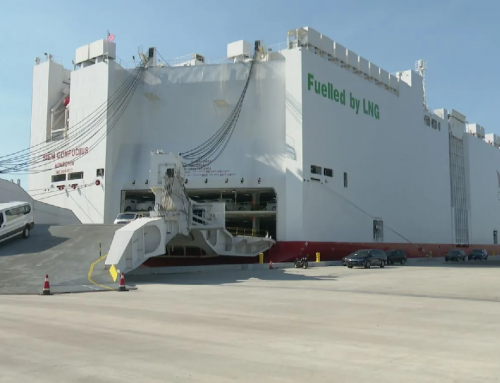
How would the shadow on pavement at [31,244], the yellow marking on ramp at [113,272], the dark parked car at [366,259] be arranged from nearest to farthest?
1. the yellow marking on ramp at [113,272]
2. the shadow on pavement at [31,244]
3. the dark parked car at [366,259]

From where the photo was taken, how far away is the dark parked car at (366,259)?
3441 cm

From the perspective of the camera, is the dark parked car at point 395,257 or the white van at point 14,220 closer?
the white van at point 14,220

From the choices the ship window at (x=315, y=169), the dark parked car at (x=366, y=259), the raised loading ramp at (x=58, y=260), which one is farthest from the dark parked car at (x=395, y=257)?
the raised loading ramp at (x=58, y=260)

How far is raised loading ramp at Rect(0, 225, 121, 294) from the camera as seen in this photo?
18438 mm

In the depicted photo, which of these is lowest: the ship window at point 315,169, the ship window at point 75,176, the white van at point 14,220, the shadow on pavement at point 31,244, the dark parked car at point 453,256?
the dark parked car at point 453,256

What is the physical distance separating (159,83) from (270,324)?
118ft

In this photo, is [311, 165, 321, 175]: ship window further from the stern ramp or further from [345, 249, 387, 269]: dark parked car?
[345, 249, 387, 269]: dark parked car

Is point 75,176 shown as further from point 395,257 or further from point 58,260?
point 395,257

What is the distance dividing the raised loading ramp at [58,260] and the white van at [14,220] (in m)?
0.39

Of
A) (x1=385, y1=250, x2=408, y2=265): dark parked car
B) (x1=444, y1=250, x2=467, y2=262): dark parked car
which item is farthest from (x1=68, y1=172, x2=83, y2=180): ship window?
(x1=444, y1=250, x2=467, y2=262): dark parked car

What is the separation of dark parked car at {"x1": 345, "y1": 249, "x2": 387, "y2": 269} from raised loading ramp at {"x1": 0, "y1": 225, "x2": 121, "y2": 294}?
15.5 metres

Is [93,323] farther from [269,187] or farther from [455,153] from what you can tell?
[455,153]

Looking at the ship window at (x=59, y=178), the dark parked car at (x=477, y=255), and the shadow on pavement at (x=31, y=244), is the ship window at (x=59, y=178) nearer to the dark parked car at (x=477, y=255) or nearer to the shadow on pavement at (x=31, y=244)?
the shadow on pavement at (x=31, y=244)

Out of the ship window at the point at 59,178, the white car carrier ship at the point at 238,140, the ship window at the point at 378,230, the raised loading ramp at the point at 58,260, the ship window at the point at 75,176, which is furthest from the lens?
the ship window at the point at 378,230
